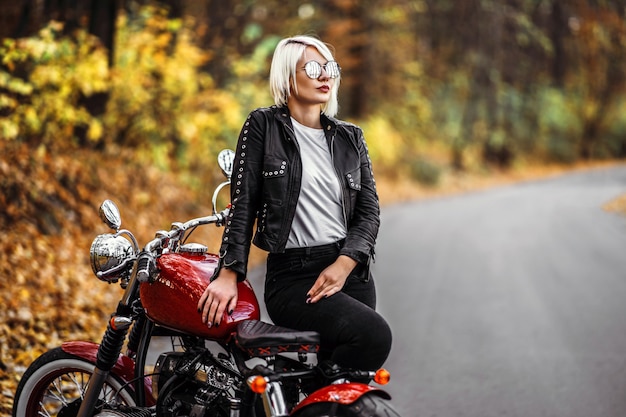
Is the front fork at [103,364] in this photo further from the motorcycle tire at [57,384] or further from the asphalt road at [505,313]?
the asphalt road at [505,313]

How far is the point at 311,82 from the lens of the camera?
10.4ft

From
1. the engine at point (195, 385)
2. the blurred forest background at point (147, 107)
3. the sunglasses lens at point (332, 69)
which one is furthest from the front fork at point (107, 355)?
the blurred forest background at point (147, 107)

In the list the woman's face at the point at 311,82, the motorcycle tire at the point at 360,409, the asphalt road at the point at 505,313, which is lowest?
the asphalt road at the point at 505,313

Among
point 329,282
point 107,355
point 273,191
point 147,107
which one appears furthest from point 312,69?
point 147,107

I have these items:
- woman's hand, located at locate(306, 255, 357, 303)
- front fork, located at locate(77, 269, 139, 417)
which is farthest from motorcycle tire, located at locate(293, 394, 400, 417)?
front fork, located at locate(77, 269, 139, 417)

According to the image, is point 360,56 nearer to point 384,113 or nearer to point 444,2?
point 384,113

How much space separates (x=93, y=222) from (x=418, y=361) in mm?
4913

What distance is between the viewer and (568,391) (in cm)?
534

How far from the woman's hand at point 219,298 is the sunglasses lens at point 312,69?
2.77ft

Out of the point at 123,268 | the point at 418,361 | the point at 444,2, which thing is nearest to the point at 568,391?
the point at 418,361

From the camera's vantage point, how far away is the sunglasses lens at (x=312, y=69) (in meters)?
3.14

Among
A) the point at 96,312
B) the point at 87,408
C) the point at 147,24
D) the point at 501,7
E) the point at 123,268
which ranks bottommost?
the point at 96,312

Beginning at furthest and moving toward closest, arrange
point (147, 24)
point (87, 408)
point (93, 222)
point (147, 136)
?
1. point (147, 136)
2. point (147, 24)
3. point (93, 222)
4. point (87, 408)

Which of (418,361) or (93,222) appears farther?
(93,222)
